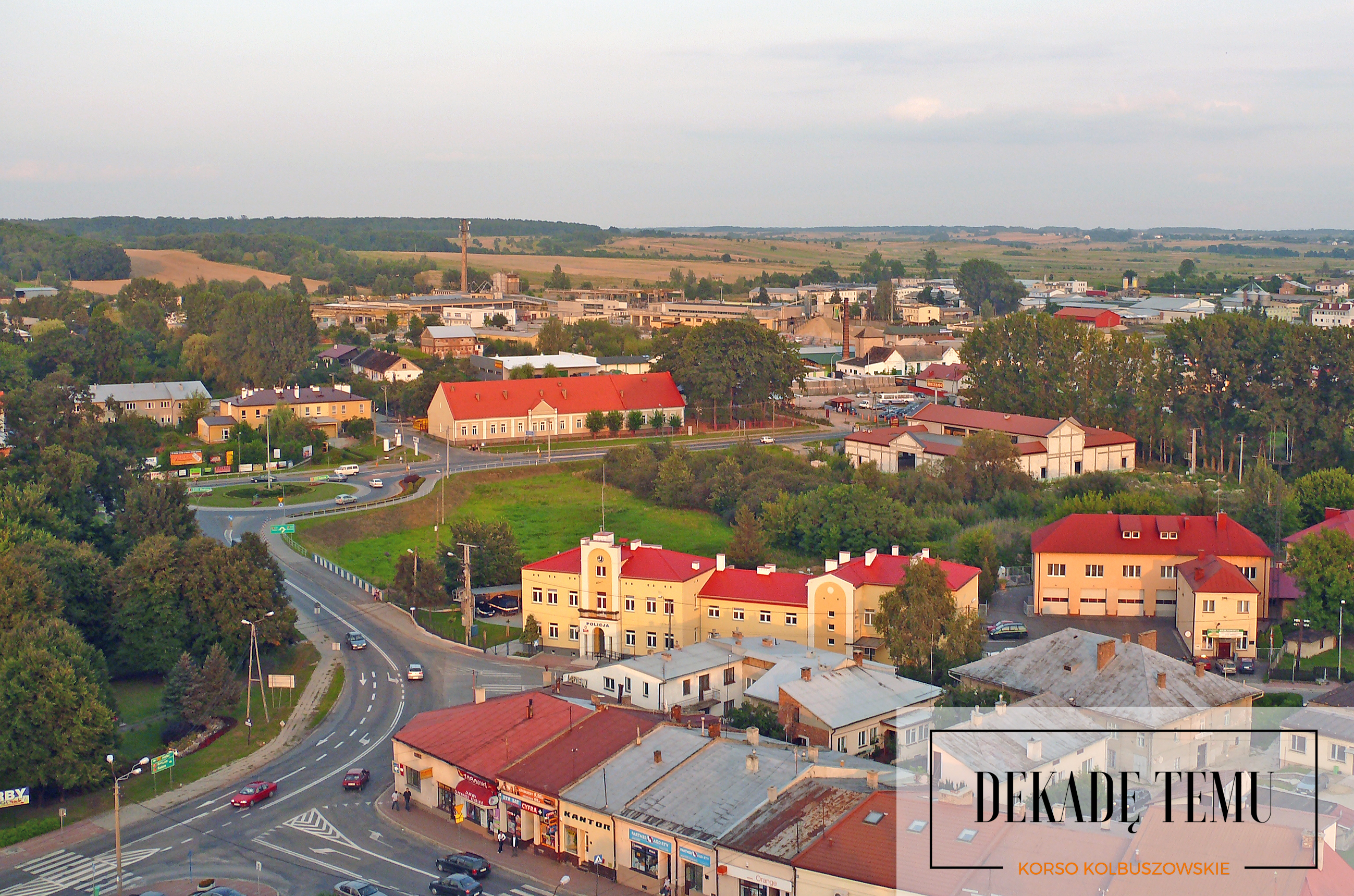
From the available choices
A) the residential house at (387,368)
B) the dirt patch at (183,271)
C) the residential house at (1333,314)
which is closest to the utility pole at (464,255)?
the dirt patch at (183,271)

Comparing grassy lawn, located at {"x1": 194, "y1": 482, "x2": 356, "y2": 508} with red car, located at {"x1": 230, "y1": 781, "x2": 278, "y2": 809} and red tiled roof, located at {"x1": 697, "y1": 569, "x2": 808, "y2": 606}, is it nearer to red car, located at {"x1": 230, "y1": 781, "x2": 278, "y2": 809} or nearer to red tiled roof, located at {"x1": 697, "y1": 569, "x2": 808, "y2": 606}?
red tiled roof, located at {"x1": 697, "y1": 569, "x2": 808, "y2": 606}

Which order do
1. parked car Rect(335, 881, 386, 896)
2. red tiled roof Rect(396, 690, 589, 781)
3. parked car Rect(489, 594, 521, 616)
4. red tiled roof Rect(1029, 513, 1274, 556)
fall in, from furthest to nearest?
parked car Rect(489, 594, 521, 616), red tiled roof Rect(1029, 513, 1274, 556), red tiled roof Rect(396, 690, 589, 781), parked car Rect(335, 881, 386, 896)

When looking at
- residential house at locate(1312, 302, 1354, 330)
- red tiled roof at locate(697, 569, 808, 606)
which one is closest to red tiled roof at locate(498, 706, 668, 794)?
red tiled roof at locate(697, 569, 808, 606)

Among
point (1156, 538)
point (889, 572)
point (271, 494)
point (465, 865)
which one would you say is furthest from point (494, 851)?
point (271, 494)

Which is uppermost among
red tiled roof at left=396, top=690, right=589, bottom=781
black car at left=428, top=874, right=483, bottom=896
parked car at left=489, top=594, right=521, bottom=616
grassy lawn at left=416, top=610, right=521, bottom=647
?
red tiled roof at left=396, top=690, right=589, bottom=781

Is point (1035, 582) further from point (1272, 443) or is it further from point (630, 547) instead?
point (1272, 443)

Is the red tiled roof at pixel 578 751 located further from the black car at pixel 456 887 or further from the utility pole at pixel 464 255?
the utility pole at pixel 464 255

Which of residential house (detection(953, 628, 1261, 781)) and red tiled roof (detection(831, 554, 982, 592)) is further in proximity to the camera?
red tiled roof (detection(831, 554, 982, 592))
